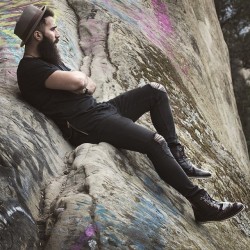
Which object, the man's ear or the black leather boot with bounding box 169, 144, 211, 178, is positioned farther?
the black leather boot with bounding box 169, 144, 211, 178

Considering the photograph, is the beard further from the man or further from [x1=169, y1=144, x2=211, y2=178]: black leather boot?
[x1=169, y1=144, x2=211, y2=178]: black leather boot

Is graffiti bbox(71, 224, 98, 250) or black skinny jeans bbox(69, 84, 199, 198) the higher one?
black skinny jeans bbox(69, 84, 199, 198)

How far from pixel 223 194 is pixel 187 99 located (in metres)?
2.15

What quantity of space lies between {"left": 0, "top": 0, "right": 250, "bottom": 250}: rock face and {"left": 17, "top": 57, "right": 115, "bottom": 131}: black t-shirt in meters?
0.15

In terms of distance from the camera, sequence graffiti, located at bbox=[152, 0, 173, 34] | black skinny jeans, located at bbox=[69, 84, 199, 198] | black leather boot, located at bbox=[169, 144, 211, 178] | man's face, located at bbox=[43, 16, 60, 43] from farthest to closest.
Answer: graffiti, located at bbox=[152, 0, 173, 34] < black leather boot, located at bbox=[169, 144, 211, 178] < man's face, located at bbox=[43, 16, 60, 43] < black skinny jeans, located at bbox=[69, 84, 199, 198]

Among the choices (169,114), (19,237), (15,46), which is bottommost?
(15,46)

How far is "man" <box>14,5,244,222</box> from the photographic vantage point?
14.5 feet

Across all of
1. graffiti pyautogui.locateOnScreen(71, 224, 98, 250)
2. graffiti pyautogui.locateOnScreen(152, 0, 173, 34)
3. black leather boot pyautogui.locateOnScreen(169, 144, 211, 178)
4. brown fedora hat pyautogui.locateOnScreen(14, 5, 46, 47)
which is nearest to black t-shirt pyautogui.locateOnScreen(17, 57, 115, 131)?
brown fedora hat pyautogui.locateOnScreen(14, 5, 46, 47)

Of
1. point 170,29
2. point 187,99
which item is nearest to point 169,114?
point 187,99

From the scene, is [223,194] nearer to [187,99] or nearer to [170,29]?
[187,99]

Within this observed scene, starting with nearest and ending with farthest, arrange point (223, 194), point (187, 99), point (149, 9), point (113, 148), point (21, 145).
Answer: point (21, 145) → point (113, 148) → point (223, 194) → point (187, 99) → point (149, 9)

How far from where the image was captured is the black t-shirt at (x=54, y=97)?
4.62 metres

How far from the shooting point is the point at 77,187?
378cm

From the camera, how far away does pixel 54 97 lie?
15.4ft
